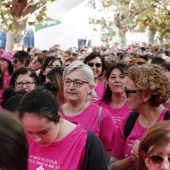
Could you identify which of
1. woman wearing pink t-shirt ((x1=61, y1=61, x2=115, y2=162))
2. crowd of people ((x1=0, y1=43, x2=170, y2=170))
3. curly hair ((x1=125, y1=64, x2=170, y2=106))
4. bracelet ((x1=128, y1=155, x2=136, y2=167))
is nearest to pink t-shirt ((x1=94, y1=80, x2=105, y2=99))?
crowd of people ((x1=0, y1=43, x2=170, y2=170))

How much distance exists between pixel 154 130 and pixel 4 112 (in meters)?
1.30

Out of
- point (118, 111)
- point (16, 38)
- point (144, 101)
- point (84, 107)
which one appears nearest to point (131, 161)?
point (144, 101)

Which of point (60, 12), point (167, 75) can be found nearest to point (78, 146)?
point (167, 75)

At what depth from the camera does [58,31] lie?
2489 cm

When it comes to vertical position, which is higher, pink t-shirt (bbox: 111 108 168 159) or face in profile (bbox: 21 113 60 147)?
face in profile (bbox: 21 113 60 147)

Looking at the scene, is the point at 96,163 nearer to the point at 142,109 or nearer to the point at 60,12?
the point at 142,109

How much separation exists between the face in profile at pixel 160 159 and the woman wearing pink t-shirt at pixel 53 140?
486mm

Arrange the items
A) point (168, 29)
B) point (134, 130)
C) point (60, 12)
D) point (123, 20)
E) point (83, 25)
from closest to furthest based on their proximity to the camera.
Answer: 1. point (134, 130)
2. point (168, 29)
3. point (60, 12)
4. point (83, 25)
5. point (123, 20)

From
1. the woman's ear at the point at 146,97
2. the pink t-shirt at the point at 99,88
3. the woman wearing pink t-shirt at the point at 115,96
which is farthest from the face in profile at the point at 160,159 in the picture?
the pink t-shirt at the point at 99,88

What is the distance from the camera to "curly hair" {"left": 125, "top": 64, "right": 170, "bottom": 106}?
4117mm

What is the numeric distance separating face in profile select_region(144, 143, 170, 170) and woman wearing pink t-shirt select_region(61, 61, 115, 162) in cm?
166

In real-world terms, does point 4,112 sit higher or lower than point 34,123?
higher

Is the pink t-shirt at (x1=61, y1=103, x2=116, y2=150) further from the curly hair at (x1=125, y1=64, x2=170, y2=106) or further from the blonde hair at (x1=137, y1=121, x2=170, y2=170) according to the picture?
the blonde hair at (x1=137, y1=121, x2=170, y2=170)

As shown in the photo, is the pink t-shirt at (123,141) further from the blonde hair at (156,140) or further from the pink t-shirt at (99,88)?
the pink t-shirt at (99,88)
